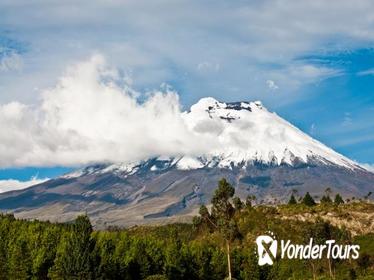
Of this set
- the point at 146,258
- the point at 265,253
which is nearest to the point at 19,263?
the point at 146,258

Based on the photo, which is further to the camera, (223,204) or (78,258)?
(78,258)

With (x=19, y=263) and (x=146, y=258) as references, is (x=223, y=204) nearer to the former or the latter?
(x=146, y=258)

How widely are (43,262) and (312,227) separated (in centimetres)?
8869

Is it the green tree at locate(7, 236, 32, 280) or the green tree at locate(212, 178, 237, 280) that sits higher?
the green tree at locate(212, 178, 237, 280)

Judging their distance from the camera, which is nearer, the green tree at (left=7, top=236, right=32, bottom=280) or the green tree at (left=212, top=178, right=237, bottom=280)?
the green tree at (left=212, top=178, right=237, bottom=280)

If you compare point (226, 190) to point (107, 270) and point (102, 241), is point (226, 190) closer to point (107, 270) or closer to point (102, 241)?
point (107, 270)

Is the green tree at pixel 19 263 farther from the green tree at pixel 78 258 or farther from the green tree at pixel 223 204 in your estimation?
the green tree at pixel 223 204

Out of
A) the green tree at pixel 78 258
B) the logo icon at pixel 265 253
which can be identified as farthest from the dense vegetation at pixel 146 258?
the logo icon at pixel 265 253

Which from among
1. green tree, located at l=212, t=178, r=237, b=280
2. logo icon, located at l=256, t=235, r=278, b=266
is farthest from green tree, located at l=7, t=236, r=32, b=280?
logo icon, located at l=256, t=235, r=278, b=266

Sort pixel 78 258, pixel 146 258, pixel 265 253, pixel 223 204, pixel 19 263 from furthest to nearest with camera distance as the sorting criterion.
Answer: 1. pixel 265 253
2. pixel 146 258
3. pixel 19 263
4. pixel 78 258
5. pixel 223 204

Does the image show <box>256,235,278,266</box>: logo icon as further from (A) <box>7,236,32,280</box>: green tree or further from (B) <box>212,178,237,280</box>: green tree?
(A) <box>7,236,32,280</box>: green tree

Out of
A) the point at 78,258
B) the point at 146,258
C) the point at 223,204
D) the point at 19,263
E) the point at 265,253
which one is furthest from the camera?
the point at 265,253

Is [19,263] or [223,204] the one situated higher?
→ [223,204]

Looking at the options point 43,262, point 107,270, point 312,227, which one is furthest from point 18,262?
point 312,227
